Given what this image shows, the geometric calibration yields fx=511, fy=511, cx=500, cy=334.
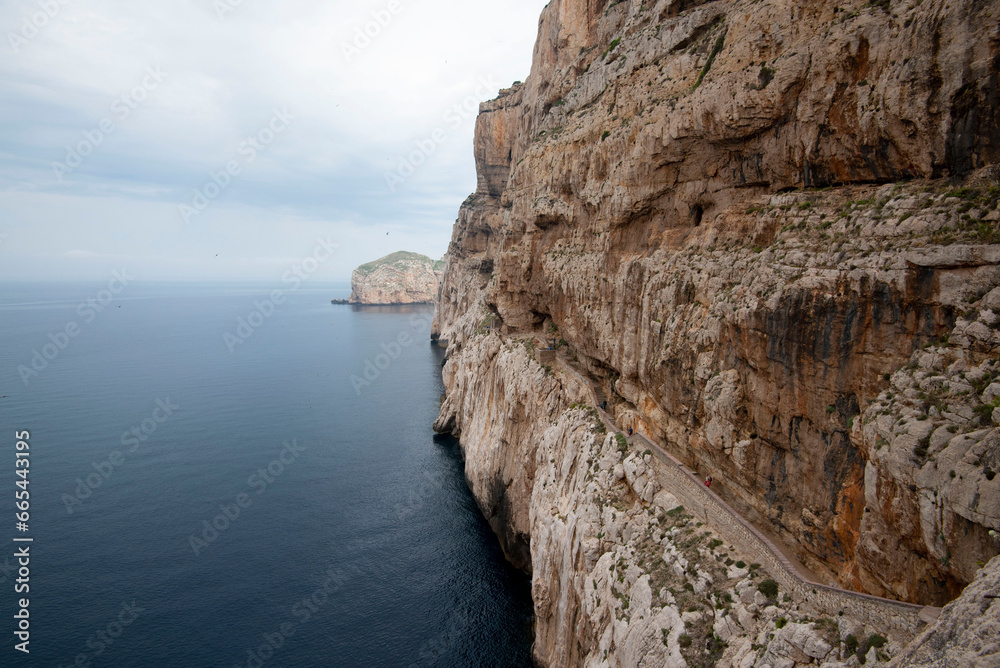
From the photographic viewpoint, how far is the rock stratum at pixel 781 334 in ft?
41.4

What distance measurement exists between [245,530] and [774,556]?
3899 cm

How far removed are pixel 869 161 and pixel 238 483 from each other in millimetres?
51954

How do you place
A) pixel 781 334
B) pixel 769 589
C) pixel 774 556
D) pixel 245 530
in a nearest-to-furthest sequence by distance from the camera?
pixel 769 589 → pixel 774 556 → pixel 781 334 → pixel 245 530

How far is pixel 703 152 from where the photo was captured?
24.3m

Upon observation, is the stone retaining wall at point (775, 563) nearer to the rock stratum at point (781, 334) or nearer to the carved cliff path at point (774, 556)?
the carved cliff path at point (774, 556)

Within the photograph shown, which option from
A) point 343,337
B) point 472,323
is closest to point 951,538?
point 472,323

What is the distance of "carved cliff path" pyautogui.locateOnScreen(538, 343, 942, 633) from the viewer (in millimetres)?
12430

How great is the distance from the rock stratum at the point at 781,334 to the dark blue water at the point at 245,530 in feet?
34.9

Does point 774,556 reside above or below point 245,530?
above

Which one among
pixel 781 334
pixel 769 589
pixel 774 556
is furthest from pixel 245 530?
pixel 781 334

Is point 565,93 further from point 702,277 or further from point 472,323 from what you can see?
point 472,323

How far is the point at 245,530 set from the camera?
40.8 m

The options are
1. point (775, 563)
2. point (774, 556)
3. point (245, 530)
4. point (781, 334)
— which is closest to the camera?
point (775, 563)

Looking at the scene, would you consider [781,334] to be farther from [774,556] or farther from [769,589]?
[769,589]
